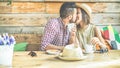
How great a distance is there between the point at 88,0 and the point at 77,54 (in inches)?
70.8

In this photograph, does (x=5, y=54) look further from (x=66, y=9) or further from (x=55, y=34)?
(x=66, y=9)

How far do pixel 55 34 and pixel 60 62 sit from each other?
48.0 inches

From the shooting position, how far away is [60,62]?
2.46 m

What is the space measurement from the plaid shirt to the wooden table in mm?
760

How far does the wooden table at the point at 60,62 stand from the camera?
2.36 meters

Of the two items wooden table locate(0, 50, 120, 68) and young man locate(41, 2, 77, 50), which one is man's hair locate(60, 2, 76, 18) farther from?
wooden table locate(0, 50, 120, 68)

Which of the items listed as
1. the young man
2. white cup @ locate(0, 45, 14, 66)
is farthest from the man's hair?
white cup @ locate(0, 45, 14, 66)

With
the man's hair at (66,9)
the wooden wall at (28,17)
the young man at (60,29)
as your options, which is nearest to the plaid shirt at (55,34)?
the young man at (60,29)

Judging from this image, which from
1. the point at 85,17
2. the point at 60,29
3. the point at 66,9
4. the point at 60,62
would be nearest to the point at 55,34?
the point at 60,29

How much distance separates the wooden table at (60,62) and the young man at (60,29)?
2.50 feet

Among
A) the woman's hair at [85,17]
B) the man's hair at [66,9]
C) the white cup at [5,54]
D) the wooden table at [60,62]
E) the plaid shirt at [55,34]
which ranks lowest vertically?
the wooden table at [60,62]

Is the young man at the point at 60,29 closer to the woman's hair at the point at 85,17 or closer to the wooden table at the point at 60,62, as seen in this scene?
the woman's hair at the point at 85,17

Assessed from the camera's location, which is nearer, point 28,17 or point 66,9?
point 66,9

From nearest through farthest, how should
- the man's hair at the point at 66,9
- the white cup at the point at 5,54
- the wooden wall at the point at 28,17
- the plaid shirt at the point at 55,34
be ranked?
the white cup at the point at 5,54 → the plaid shirt at the point at 55,34 → the man's hair at the point at 66,9 → the wooden wall at the point at 28,17
